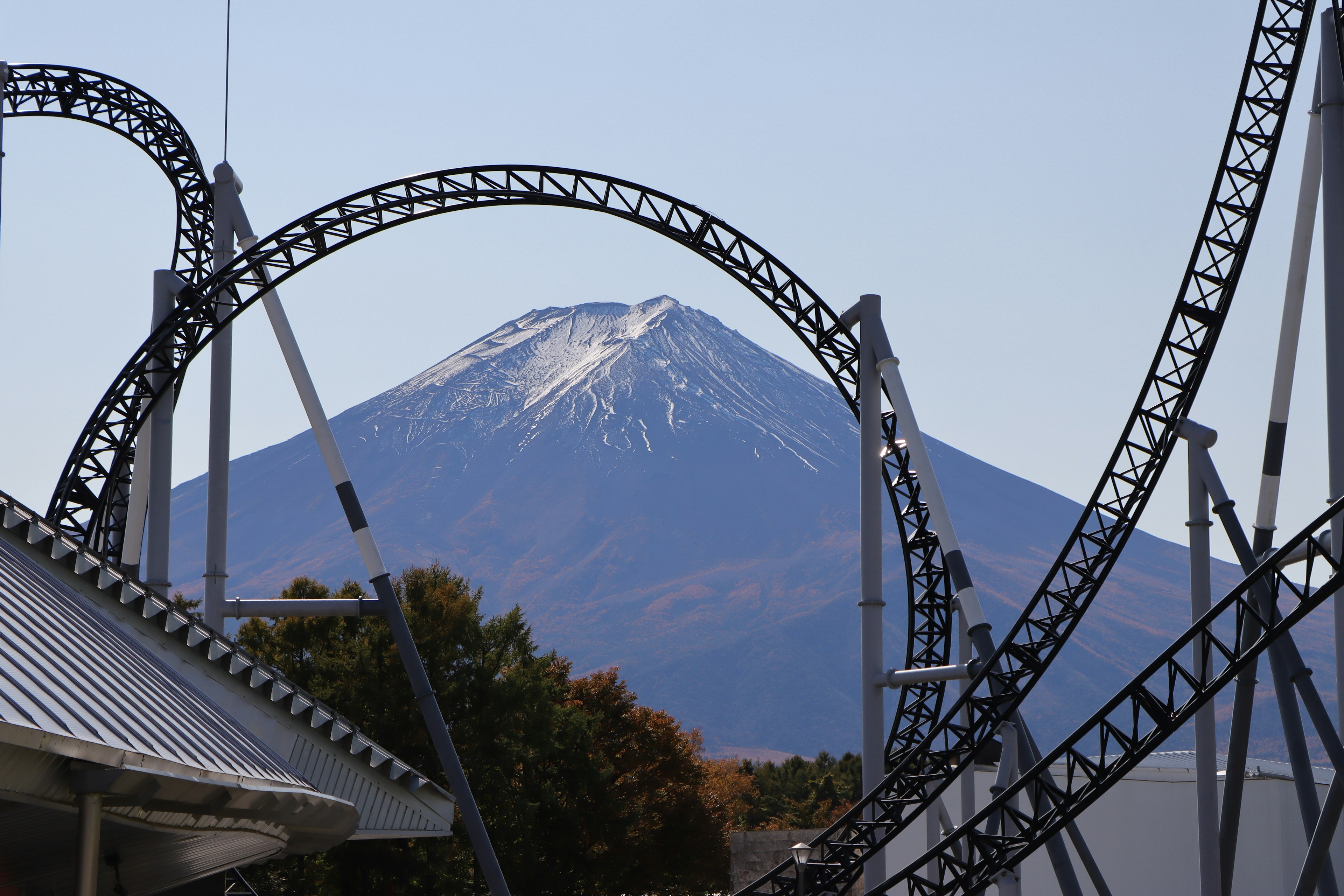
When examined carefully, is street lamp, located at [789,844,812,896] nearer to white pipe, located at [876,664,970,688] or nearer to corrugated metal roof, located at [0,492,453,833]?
white pipe, located at [876,664,970,688]

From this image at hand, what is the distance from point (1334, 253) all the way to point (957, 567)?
468 cm

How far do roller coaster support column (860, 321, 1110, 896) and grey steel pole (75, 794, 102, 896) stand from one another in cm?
910

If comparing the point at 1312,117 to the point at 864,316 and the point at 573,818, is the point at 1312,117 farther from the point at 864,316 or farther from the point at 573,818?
the point at 573,818

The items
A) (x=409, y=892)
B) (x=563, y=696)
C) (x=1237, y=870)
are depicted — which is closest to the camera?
(x=1237, y=870)

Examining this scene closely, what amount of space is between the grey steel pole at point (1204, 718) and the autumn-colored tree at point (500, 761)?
1927 centimetres

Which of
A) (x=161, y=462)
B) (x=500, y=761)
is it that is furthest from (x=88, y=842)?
(x=500, y=761)

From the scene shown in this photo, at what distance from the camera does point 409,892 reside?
29234mm

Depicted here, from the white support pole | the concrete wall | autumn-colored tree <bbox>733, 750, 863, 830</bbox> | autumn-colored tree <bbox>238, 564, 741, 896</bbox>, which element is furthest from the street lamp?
autumn-colored tree <bbox>733, 750, 863, 830</bbox>

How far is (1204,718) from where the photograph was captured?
13031mm

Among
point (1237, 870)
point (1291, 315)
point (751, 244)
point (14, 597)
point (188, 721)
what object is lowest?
point (1237, 870)

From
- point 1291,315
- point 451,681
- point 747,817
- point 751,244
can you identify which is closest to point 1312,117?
point 1291,315

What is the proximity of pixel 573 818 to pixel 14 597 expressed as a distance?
27.9 metres

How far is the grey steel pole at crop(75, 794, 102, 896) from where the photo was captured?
5.28m

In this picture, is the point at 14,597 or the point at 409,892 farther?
the point at 409,892
